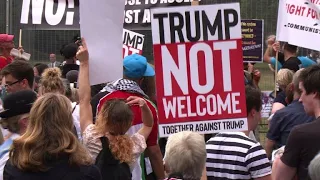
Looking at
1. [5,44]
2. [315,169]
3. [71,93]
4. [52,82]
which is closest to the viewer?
[315,169]

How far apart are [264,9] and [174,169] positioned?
12229 mm

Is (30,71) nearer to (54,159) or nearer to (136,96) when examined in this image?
(136,96)

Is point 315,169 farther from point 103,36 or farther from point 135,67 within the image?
point 135,67

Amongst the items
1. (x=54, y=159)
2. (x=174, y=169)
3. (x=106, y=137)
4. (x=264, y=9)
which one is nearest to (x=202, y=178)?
(x=174, y=169)

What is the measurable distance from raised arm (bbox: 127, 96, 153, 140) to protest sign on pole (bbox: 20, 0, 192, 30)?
5760mm

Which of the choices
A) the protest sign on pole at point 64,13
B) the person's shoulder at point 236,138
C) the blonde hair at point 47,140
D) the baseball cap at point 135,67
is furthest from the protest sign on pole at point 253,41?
the blonde hair at point 47,140

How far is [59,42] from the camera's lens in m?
16.8

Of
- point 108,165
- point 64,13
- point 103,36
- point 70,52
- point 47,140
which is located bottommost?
point 108,165

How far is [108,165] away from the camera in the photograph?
17.3 feet

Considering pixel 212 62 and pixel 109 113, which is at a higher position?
pixel 212 62

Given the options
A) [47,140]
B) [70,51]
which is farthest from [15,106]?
[70,51]

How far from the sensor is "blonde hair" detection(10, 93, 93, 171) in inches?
165

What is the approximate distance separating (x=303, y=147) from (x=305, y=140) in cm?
5

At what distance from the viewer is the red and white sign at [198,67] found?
5.47 meters
